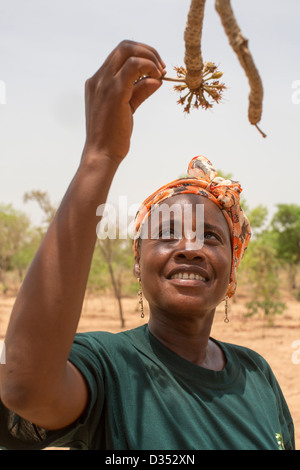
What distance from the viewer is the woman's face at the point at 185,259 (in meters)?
1.68

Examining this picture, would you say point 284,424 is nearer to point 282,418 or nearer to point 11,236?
point 282,418

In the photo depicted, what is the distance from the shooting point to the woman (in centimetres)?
115

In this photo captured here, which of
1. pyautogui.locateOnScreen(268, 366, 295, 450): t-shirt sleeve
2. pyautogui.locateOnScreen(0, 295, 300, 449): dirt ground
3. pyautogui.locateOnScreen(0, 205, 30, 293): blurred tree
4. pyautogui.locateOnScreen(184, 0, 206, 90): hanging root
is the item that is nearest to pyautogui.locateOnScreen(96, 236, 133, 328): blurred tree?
pyautogui.locateOnScreen(0, 295, 300, 449): dirt ground

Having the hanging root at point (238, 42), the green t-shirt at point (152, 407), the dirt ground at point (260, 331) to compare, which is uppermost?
the hanging root at point (238, 42)

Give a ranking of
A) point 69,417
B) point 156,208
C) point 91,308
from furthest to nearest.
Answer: point 91,308, point 156,208, point 69,417

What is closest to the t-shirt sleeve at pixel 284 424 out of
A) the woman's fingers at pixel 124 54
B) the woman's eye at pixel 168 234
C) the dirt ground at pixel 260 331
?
the woman's eye at pixel 168 234

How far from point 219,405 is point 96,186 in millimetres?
883

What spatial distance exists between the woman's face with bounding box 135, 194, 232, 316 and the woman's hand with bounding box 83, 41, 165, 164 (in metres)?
0.56

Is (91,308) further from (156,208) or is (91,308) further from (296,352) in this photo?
(156,208)

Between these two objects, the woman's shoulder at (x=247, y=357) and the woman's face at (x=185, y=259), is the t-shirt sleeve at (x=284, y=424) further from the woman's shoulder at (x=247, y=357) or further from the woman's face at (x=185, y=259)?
the woman's face at (x=185, y=259)

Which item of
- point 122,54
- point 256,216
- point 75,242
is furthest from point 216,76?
point 256,216

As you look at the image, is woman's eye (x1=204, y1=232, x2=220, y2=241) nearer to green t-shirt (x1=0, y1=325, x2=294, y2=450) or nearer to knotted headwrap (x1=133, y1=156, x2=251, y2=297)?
knotted headwrap (x1=133, y1=156, x2=251, y2=297)

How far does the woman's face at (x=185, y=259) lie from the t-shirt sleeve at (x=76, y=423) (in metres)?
0.36
